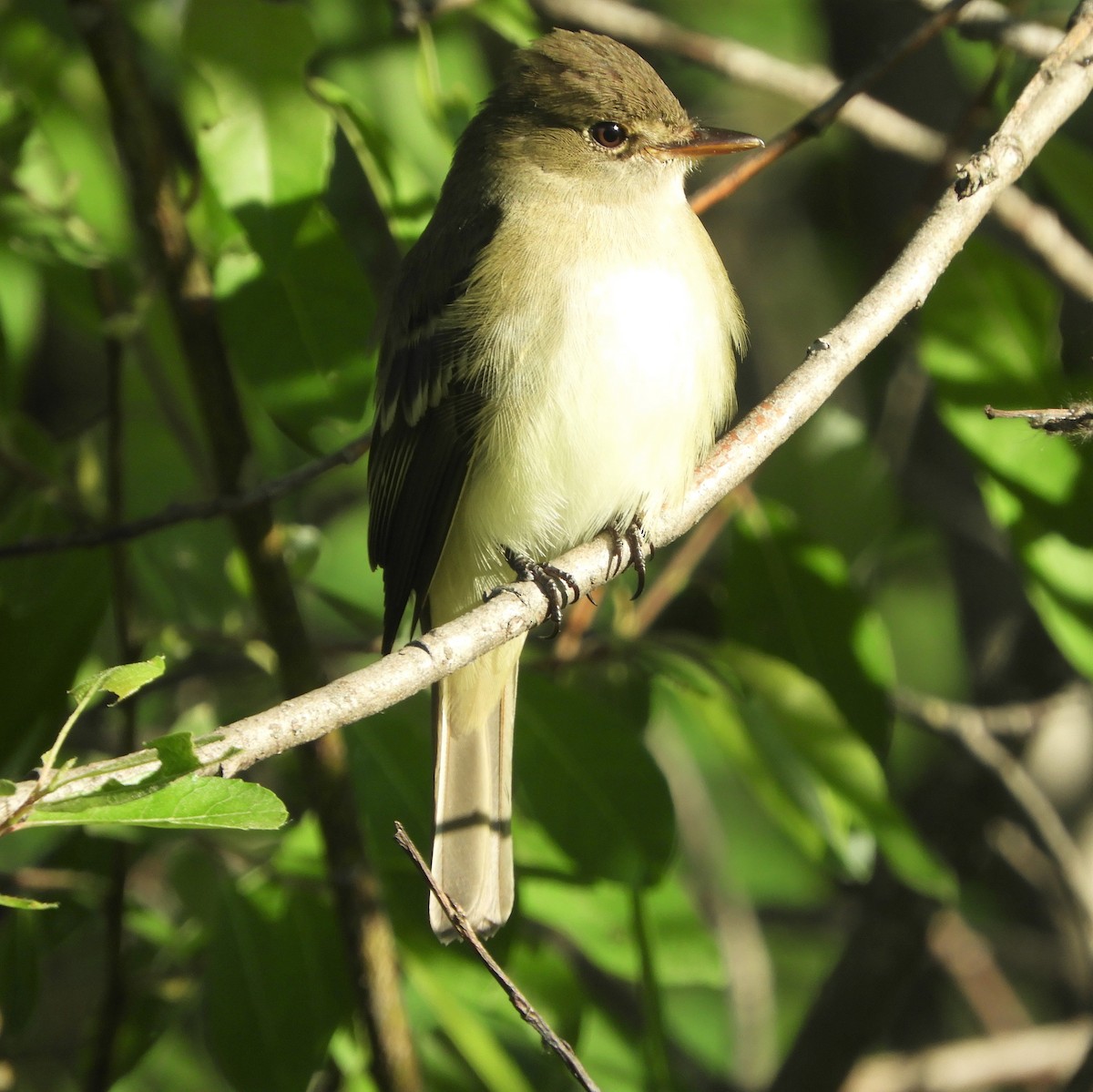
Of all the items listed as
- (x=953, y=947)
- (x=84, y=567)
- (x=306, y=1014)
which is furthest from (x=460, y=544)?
(x=953, y=947)

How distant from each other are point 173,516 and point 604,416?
0.85 metres

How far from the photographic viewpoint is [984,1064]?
13.5 feet

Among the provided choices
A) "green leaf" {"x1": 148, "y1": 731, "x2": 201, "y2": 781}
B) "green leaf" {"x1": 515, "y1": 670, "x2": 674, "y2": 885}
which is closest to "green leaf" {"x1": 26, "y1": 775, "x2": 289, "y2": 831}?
"green leaf" {"x1": 148, "y1": 731, "x2": 201, "y2": 781}

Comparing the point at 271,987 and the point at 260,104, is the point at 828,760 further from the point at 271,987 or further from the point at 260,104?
the point at 260,104

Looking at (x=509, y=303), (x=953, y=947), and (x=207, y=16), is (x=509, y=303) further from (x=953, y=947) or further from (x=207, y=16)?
(x=953, y=947)

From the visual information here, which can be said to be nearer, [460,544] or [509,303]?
[509,303]

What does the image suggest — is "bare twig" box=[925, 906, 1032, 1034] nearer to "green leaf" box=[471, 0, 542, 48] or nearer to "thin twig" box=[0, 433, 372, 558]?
"thin twig" box=[0, 433, 372, 558]

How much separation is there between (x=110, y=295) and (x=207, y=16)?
0.63 meters

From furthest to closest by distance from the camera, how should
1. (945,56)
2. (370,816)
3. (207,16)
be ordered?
(945,56) → (370,816) → (207,16)

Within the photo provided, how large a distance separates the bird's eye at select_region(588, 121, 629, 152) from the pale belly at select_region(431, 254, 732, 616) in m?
0.42

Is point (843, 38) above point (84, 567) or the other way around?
above

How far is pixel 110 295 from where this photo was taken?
3.12 m

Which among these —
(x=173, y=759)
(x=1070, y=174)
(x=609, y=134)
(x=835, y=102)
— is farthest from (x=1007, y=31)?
(x=173, y=759)

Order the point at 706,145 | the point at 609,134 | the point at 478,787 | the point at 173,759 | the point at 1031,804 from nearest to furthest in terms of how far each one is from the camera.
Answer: the point at 173,759 → the point at 478,787 → the point at 706,145 → the point at 609,134 → the point at 1031,804
